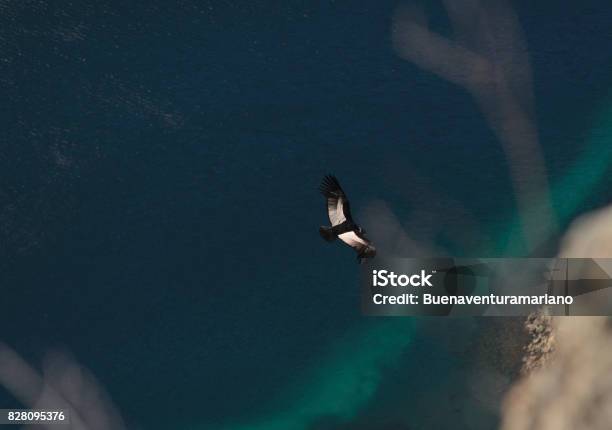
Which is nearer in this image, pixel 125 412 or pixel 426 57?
pixel 125 412

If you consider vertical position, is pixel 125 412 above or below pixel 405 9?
below

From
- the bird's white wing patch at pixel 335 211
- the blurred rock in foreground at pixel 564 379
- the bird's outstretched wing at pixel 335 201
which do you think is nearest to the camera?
the bird's outstretched wing at pixel 335 201

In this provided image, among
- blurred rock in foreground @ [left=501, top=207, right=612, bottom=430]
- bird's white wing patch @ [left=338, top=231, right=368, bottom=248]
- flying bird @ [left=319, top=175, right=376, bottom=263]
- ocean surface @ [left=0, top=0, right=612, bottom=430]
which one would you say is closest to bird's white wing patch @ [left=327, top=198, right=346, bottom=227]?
flying bird @ [left=319, top=175, right=376, bottom=263]

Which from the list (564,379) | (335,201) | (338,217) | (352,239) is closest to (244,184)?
(352,239)

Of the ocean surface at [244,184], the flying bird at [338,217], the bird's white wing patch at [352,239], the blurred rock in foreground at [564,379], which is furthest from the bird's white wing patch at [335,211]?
the blurred rock in foreground at [564,379]

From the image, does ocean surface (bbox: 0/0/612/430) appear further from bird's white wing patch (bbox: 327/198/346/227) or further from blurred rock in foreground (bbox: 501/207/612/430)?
bird's white wing patch (bbox: 327/198/346/227)

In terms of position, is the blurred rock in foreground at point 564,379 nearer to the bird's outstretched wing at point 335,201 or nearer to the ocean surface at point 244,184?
the ocean surface at point 244,184

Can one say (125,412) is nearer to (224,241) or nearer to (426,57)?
(224,241)

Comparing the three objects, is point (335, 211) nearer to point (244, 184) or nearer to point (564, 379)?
point (244, 184)

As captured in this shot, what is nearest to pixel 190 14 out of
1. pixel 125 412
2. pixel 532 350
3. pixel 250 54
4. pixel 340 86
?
pixel 250 54
